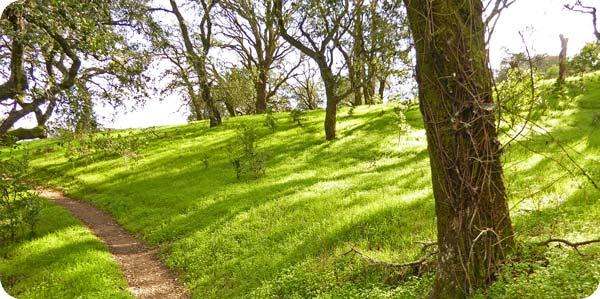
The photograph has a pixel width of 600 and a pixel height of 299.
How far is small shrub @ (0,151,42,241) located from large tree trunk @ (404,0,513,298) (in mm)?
12883

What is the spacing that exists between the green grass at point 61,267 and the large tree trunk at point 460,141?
795 centimetres

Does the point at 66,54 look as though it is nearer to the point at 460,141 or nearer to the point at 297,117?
the point at 460,141

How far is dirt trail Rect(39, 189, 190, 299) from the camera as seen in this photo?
10406 mm

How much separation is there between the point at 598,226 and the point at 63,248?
45.8ft

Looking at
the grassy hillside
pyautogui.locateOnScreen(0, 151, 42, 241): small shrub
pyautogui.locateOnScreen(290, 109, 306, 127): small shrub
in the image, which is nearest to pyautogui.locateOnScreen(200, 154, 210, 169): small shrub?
the grassy hillside

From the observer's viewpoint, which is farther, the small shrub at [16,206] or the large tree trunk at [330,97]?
the large tree trunk at [330,97]

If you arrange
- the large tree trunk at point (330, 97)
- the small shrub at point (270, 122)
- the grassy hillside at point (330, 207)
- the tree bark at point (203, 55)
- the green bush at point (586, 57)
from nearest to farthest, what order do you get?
the grassy hillside at point (330, 207) < the green bush at point (586, 57) < the tree bark at point (203, 55) < the large tree trunk at point (330, 97) < the small shrub at point (270, 122)

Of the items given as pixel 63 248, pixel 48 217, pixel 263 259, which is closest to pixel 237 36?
pixel 48 217

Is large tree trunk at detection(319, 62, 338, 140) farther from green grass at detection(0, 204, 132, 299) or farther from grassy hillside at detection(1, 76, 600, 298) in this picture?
green grass at detection(0, 204, 132, 299)

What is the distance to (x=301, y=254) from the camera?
31.9 ft

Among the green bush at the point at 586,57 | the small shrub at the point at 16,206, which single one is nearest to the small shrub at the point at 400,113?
the green bush at the point at 586,57

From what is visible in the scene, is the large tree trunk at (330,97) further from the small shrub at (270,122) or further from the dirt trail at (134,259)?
the dirt trail at (134,259)

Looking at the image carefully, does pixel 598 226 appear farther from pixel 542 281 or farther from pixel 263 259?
pixel 263 259

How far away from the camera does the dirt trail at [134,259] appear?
34.1 ft
